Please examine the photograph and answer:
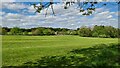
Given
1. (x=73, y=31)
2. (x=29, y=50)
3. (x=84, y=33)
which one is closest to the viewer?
(x=29, y=50)

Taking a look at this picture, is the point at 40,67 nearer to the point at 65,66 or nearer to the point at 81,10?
the point at 65,66

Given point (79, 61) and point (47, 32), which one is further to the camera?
point (47, 32)

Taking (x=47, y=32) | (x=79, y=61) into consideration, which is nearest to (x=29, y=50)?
(x=79, y=61)

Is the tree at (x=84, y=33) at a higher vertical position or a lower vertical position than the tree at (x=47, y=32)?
lower

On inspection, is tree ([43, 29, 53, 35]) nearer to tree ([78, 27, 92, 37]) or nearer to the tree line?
the tree line

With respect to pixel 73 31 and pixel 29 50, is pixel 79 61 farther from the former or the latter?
pixel 73 31

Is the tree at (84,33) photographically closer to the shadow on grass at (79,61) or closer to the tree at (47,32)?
the tree at (47,32)

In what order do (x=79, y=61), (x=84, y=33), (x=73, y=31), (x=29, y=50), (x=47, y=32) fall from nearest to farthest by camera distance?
(x=79, y=61), (x=29, y=50), (x=47, y=32), (x=73, y=31), (x=84, y=33)

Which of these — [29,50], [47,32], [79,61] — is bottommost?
[47,32]

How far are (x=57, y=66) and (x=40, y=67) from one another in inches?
31.2

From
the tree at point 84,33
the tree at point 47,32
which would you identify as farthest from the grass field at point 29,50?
the tree at point 84,33

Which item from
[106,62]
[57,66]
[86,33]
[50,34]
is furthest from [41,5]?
Answer: [86,33]

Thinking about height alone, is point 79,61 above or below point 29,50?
above

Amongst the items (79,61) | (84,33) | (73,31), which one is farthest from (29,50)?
(84,33)
